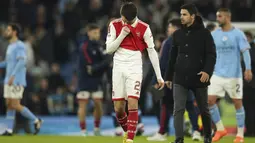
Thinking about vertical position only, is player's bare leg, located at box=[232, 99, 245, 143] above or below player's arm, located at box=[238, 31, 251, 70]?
below

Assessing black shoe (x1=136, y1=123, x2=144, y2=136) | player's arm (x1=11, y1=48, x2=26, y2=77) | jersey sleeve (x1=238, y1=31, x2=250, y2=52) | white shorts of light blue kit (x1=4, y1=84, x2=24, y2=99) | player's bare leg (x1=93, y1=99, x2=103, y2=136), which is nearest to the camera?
jersey sleeve (x1=238, y1=31, x2=250, y2=52)

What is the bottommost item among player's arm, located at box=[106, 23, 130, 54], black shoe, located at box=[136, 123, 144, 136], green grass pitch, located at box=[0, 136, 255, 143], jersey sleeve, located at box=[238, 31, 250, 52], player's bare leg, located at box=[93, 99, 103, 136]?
black shoe, located at box=[136, 123, 144, 136]

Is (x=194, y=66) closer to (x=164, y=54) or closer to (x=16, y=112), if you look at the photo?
(x=164, y=54)

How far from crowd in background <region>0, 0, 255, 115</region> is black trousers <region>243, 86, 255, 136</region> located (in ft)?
26.6

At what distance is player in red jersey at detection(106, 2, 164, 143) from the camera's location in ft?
39.6

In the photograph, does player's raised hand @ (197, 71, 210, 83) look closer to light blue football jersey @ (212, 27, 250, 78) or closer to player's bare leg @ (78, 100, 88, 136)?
light blue football jersey @ (212, 27, 250, 78)

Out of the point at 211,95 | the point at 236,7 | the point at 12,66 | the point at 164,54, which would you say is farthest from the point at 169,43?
the point at 236,7

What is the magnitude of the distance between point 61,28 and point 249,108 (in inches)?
461

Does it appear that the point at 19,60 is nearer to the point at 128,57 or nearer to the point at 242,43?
the point at 128,57

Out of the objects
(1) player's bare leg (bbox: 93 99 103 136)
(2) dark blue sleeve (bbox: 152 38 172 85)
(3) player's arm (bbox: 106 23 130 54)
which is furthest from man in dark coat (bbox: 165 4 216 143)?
(1) player's bare leg (bbox: 93 99 103 136)

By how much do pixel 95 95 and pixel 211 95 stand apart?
130 inches

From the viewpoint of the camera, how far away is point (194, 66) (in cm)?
1257

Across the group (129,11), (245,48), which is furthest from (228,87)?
(129,11)

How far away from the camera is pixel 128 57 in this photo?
12.2m
